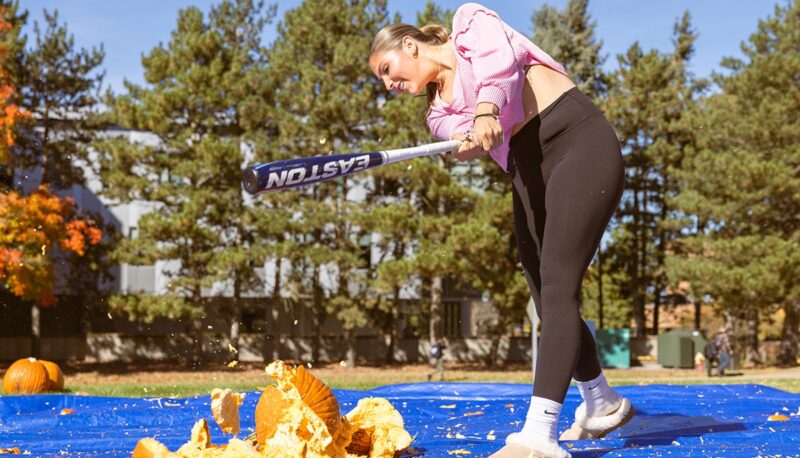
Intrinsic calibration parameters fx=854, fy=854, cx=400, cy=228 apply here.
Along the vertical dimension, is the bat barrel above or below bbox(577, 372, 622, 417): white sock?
above

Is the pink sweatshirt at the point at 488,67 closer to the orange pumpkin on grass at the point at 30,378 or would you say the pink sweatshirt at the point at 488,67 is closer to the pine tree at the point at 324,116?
the orange pumpkin on grass at the point at 30,378

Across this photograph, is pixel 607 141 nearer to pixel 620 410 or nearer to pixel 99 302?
pixel 620 410

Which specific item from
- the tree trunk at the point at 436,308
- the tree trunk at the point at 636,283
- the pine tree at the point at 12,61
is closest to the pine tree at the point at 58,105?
the pine tree at the point at 12,61

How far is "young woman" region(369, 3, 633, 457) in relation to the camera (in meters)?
2.60

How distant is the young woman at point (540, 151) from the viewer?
8.52ft

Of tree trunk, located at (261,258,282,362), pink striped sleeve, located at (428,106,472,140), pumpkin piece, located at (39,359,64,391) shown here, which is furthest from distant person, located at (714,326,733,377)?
pink striped sleeve, located at (428,106,472,140)

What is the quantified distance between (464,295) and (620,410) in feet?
109

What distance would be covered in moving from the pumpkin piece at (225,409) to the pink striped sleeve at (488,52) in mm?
1167

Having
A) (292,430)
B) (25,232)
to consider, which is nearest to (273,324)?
(25,232)

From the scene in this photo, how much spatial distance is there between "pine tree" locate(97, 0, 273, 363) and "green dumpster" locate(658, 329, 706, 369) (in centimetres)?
1222

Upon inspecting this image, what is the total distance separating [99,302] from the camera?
78.6 feet

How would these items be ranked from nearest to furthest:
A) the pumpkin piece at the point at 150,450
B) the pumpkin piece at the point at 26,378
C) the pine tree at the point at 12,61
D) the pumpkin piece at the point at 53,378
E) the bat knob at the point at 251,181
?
the pumpkin piece at the point at 150,450, the bat knob at the point at 251,181, the pumpkin piece at the point at 26,378, the pumpkin piece at the point at 53,378, the pine tree at the point at 12,61

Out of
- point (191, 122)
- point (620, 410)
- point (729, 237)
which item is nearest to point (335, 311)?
point (191, 122)

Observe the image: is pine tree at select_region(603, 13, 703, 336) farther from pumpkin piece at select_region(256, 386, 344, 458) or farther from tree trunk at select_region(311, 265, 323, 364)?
pumpkin piece at select_region(256, 386, 344, 458)
